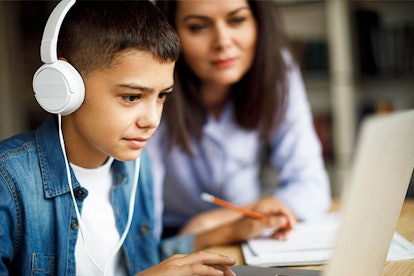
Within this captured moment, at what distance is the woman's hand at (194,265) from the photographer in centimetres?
70

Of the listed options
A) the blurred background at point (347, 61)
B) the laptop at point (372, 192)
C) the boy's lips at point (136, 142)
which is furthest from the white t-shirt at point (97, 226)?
the blurred background at point (347, 61)

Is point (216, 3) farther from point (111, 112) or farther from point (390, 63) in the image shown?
point (390, 63)

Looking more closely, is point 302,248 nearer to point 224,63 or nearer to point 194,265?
point 194,265

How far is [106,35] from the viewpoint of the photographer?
0.78m


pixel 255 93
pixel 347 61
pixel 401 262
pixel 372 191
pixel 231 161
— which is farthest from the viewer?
pixel 347 61

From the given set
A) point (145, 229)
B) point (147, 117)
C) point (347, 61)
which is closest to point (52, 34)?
point (147, 117)

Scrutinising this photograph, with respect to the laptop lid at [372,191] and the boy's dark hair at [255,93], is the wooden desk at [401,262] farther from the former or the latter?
the boy's dark hair at [255,93]

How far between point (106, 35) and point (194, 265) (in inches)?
15.0

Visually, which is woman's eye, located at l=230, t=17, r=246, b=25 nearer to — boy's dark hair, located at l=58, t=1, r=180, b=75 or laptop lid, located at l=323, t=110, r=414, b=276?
boy's dark hair, located at l=58, t=1, r=180, b=75

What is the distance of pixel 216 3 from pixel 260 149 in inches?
20.0

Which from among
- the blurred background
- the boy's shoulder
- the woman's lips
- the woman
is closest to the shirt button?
the boy's shoulder

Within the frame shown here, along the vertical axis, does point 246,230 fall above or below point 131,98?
below

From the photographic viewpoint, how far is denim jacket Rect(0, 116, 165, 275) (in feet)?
2.43

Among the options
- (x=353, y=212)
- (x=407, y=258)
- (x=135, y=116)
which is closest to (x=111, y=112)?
(x=135, y=116)
